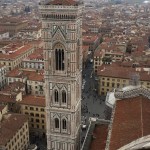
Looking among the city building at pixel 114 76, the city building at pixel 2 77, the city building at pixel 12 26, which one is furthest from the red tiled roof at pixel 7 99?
the city building at pixel 12 26

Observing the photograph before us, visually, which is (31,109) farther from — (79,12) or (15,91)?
(79,12)

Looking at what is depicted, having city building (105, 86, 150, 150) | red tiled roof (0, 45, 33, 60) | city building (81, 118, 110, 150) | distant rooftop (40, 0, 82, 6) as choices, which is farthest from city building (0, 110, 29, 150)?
red tiled roof (0, 45, 33, 60)

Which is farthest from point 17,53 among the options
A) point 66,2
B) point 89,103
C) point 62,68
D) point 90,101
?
point 66,2

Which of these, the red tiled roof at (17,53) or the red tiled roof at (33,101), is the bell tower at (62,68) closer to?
the red tiled roof at (33,101)

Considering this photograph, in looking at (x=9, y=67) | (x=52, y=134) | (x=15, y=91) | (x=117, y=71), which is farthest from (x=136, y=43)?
(x=52, y=134)

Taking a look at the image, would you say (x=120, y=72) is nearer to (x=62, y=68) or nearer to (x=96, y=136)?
(x=62, y=68)
